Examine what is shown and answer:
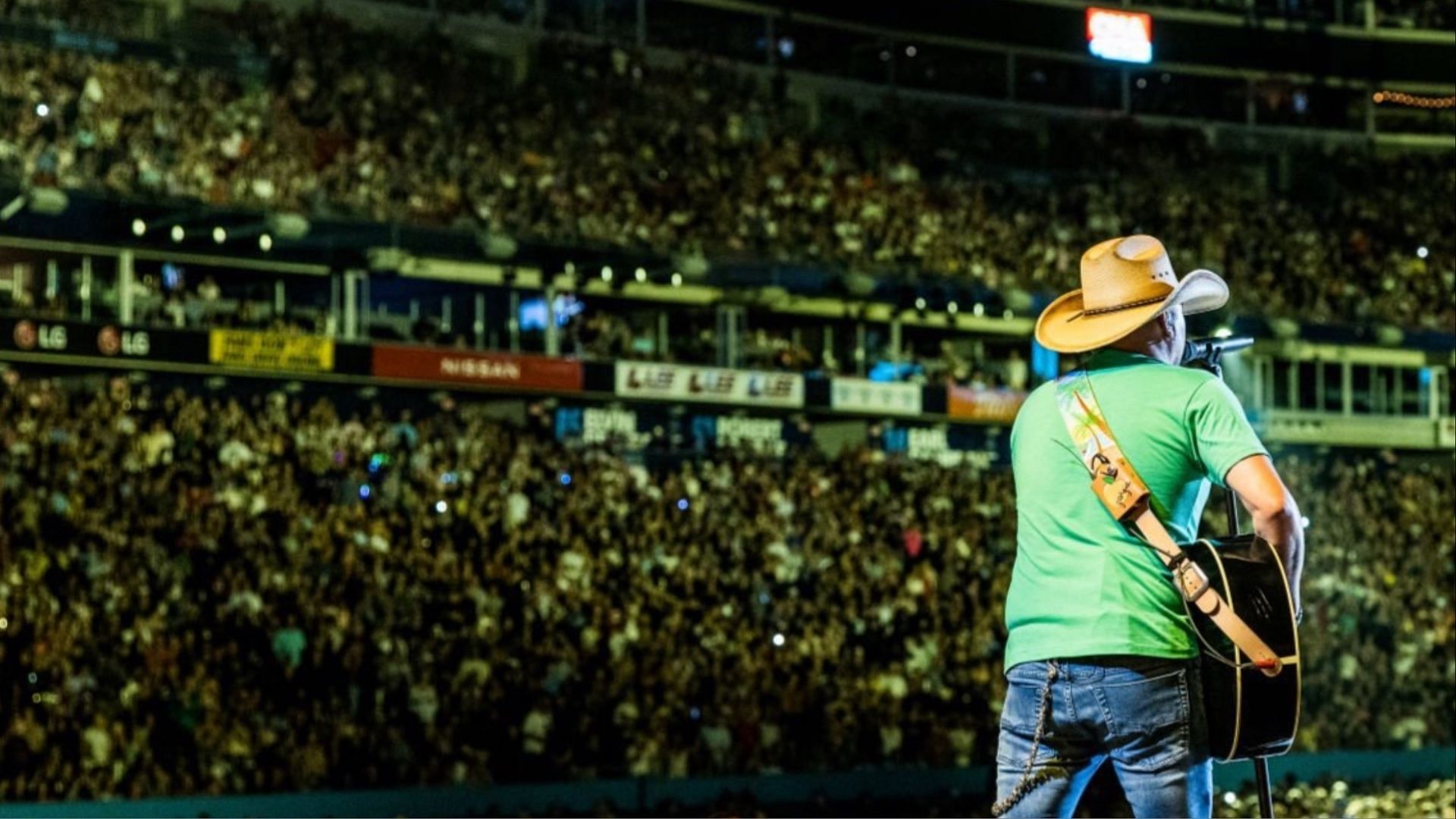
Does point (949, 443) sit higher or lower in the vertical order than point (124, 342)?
lower

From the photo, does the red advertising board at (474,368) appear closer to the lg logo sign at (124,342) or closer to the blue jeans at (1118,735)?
the lg logo sign at (124,342)

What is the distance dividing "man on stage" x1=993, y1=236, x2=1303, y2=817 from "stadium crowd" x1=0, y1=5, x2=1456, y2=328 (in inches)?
732

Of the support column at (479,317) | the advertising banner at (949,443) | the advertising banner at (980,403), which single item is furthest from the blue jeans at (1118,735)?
the advertising banner at (980,403)

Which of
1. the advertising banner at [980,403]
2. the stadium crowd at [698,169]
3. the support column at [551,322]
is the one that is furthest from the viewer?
the advertising banner at [980,403]

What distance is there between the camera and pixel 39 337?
834 inches

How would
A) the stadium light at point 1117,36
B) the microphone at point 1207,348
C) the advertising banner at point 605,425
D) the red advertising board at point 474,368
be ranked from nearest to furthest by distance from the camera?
the microphone at point 1207,348 < the red advertising board at point 474,368 < the advertising banner at point 605,425 < the stadium light at point 1117,36

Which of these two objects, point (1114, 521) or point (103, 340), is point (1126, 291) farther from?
point (103, 340)

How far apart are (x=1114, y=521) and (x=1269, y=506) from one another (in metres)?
0.34

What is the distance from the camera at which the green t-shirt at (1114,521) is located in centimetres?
406

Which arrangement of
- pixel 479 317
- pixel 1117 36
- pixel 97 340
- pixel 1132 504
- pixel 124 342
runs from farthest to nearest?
pixel 1117 36 < pixel 479 317 < pixel 124 342 < pixel 97 340 < pixel 1132 504

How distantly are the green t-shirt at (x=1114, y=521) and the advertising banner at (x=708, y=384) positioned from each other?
22.2m

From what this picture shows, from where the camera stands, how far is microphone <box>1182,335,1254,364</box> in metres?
4.66

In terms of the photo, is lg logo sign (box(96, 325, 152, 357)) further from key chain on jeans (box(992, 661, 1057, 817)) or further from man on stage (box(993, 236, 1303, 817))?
key chain on jeans (box(992, 661, 1057, 817))

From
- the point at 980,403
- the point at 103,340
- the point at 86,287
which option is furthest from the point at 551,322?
the point at 980,403
